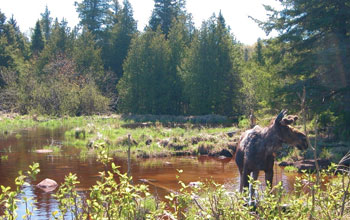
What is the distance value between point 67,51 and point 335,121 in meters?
35.8

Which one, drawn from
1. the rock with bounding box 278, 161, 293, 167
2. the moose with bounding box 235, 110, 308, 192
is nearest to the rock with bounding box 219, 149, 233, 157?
the rock with bounding box 278, 161, 293, 167

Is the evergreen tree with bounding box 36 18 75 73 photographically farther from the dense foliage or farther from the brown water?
the brown water

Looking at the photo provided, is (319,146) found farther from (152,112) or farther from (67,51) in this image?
(67,51)

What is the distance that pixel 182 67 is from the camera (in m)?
36.4

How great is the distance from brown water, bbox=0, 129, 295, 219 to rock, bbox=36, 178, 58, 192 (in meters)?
0.22

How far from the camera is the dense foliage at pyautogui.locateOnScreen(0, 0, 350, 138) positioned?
1661 cm

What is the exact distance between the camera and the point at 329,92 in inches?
647

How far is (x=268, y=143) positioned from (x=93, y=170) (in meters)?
9.22

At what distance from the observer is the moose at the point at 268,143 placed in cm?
529

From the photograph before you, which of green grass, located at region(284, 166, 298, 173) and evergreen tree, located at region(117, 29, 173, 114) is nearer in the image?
green grass, located at region(284, 166, 298, 173)

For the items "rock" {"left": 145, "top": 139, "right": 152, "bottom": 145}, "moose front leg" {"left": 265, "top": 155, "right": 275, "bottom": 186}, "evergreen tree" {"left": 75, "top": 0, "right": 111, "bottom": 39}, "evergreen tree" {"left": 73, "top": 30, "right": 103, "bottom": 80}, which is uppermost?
"evergreen tree" {"left": 75, "top": 0, "right": 111, "bottom": 39}

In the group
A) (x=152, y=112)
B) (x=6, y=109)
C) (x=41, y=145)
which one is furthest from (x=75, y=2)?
(x=41, y=145)

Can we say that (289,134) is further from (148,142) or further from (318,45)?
(148,142)

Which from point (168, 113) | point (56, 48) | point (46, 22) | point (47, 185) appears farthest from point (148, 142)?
point (46, 22)
